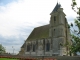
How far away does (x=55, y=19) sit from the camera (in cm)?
4772

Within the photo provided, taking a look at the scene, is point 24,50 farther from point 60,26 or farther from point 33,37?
point 60,26

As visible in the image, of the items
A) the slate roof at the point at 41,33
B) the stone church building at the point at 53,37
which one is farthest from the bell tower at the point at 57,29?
the slate roof at the point at 41,33

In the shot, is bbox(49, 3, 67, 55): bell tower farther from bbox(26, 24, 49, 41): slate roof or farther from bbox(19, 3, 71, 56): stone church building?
bbox(26, 24, 49, 41): slate roof

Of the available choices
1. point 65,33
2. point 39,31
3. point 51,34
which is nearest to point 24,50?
point 39,31

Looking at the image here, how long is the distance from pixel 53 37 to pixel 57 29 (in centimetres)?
300

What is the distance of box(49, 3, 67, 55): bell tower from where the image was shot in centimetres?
4274

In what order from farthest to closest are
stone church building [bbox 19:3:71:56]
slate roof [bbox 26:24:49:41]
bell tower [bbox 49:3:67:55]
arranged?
slate roof [bbox 26:24:49:41]
stone church building [bbox 19:3:71:56]
bell tower [bbox 49:3:67:55]

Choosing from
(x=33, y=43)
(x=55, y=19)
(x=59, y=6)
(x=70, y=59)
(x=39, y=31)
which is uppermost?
(x=59, y=6)

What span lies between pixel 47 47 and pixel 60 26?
27.7ft

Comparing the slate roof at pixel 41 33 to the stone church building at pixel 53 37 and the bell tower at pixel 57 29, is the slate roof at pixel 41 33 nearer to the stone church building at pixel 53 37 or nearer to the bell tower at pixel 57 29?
the stone church building at pixel 53 37

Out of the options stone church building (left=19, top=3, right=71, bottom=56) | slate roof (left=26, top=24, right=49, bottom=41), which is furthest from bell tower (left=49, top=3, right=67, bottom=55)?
Result: slate roof (left=26, top=24, right=49, bottom=41)

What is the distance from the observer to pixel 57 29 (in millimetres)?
45438

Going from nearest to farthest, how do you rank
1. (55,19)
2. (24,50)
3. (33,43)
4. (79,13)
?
(79,13) < (55,19) < (33,43) < (24,50)

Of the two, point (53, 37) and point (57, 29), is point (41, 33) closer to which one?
point (53, 37)
